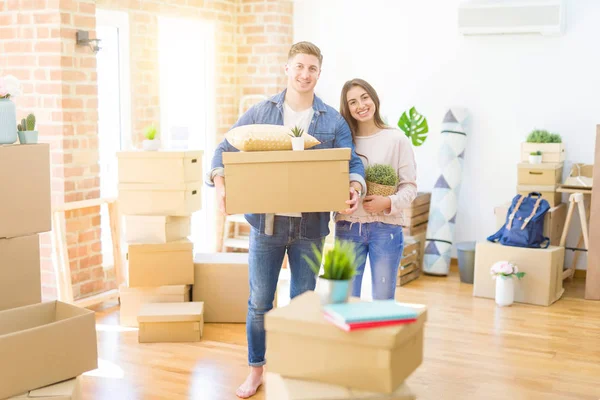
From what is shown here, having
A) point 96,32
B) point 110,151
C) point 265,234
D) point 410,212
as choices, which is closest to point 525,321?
point 410,212

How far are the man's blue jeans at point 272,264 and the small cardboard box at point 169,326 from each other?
1.00 metres

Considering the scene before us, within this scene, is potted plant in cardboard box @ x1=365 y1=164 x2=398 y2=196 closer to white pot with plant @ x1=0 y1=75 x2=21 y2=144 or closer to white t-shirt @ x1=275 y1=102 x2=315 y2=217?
white t-shirt @ x1=275 y1=102 x2=315 y2=217

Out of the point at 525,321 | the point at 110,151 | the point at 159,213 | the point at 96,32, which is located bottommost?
the point at 525,321

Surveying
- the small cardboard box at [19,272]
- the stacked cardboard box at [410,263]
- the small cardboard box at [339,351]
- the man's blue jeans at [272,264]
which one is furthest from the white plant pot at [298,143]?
the stacked cardboard box at [410,263]

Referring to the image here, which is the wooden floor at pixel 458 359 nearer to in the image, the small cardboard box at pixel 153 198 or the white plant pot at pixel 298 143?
the small cardboard box at pixel 153 198

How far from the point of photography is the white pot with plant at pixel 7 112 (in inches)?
119

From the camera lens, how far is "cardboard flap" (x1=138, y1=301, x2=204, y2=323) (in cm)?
406

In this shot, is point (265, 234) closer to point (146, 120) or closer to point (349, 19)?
point (146, 120)

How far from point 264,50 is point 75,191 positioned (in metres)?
2.21

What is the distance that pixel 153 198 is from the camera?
4.34 m

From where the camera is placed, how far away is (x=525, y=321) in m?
4.49

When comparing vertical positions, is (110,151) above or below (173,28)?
below

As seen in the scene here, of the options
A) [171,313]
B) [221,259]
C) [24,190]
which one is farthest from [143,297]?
[24,190]

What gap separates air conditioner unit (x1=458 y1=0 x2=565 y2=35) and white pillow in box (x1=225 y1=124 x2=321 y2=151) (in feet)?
10.8
